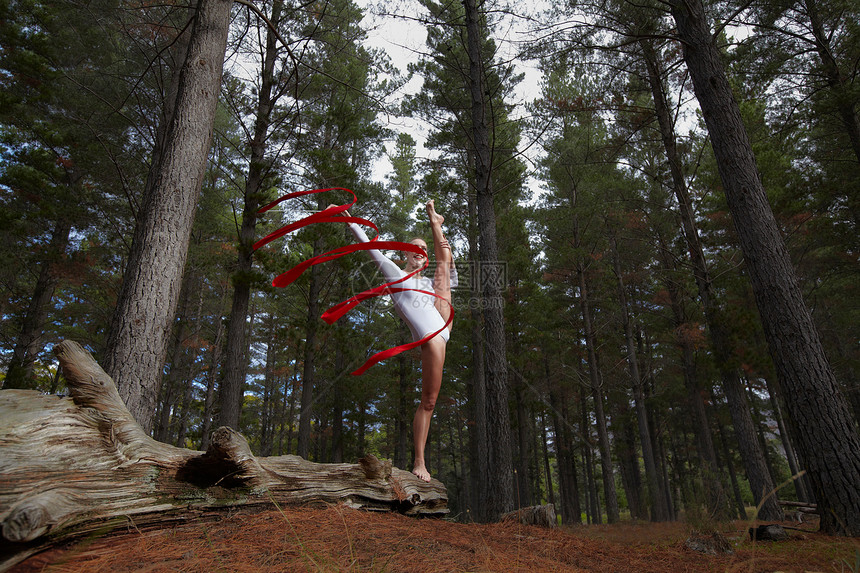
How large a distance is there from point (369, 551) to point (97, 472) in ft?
4.41

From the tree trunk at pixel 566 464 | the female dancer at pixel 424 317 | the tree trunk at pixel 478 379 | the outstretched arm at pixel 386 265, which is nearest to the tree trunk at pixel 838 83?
the tree trunk at pixel 478 379

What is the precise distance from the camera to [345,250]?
11.2 ft

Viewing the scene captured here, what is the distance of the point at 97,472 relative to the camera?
6.54 ft

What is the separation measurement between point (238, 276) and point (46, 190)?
24.5 feet

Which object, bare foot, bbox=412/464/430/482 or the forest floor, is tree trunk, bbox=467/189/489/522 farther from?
the forest floor

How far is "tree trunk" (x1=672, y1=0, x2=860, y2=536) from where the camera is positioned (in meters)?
4.07

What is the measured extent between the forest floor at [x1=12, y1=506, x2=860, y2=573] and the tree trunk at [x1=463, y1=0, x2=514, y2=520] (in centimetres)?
271

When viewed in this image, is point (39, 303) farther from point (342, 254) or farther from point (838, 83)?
point (838, 83)

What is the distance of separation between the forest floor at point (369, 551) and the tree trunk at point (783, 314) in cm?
78

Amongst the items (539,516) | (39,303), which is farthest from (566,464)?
(39,303)

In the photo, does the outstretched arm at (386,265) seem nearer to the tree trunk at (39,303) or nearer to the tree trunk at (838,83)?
the tree trunk at (39,303)

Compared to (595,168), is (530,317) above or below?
below

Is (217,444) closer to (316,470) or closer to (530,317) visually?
(316,470)

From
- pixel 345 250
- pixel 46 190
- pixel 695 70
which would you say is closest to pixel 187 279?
pixel 46 190
